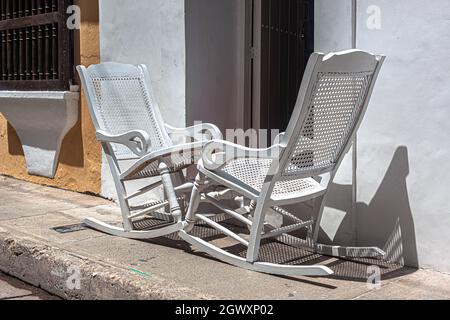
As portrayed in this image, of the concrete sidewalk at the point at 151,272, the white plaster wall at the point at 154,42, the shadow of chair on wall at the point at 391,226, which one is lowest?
the concrete sidewalk at the point at 151,272

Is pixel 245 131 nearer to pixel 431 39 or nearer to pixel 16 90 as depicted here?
pixel 431 39

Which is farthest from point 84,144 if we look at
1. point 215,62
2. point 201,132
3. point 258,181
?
point 258,181

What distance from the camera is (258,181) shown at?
12.6 ft

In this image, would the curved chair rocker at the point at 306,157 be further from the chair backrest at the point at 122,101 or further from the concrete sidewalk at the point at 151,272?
the chair backrest at the point at 122,101

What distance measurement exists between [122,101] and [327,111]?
1.78 meters

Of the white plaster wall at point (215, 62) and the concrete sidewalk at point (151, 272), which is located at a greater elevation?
the white plaster wall at point (215, 62)

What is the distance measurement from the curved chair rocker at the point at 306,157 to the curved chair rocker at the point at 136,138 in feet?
1.03

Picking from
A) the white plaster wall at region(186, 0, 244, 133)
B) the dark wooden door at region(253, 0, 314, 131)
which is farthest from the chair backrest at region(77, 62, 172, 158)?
the dark wooden door at region(253, 0, 314, 131)

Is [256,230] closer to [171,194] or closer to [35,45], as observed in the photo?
[171,194]

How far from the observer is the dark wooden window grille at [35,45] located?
6.00 meters

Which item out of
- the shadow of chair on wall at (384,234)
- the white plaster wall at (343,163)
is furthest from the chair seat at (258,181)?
the shadow of chair on wall at (384,234)

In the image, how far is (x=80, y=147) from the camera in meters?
6.04

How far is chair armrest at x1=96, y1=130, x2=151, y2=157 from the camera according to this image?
4.09m

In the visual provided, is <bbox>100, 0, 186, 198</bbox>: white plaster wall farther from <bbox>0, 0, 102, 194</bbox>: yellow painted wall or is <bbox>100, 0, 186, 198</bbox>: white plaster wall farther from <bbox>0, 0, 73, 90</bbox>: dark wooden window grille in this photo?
<bbox>0, 0, 73, 90</bbox>: dark wooden window grille
